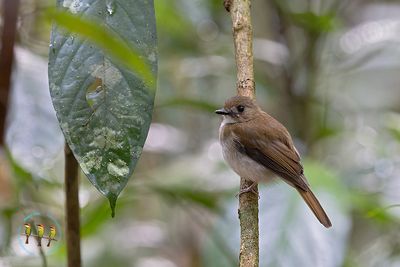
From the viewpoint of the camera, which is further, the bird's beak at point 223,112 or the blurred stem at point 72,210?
the bird's beak at point 223,112

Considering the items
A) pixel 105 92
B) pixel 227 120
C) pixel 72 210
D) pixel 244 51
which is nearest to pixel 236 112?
pixel 227 120

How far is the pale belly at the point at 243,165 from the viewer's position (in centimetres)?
296

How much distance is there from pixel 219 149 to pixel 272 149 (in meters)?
0.67

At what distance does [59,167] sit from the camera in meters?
3.10

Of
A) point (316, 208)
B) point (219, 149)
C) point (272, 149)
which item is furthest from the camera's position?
point (219, 149)

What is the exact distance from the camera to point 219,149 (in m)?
3.93

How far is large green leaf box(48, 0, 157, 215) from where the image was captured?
1.42 meters

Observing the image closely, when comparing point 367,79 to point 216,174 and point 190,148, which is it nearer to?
point 190,148

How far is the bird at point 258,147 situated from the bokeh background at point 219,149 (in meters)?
0.07

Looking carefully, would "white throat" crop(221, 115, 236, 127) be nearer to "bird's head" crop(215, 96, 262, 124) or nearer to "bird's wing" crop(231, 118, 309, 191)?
"bird's head" crop(215, 96, 262, 124)

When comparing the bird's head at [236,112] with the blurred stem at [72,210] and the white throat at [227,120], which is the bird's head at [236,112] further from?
the blurred stem at [72,210]

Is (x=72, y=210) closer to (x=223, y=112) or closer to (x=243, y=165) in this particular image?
(x=243, y=165)

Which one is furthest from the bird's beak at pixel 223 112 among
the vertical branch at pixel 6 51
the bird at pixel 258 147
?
the vertical branch at pixel 6 51

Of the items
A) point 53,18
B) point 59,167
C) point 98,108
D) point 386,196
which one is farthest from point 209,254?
point 53,18
